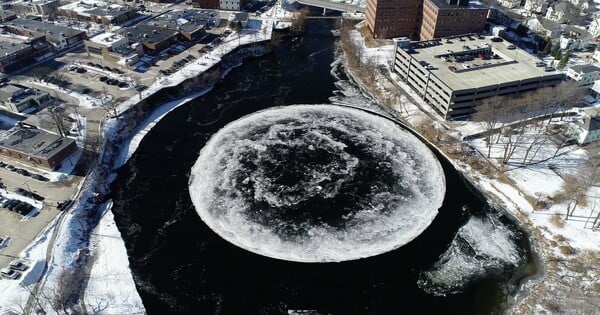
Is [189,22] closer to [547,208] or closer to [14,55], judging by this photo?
[14,55]

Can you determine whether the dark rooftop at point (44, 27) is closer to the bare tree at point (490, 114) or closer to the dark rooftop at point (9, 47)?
the dark rooftop at point (9, 47)

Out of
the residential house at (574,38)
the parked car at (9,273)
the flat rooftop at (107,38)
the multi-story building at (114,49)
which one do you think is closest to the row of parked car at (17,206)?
the parked car at (9,273)

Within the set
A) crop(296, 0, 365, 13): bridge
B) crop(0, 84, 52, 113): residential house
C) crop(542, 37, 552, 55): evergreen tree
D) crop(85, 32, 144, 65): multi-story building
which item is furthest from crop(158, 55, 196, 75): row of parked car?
crop(542, 37, 552, 55): evergreen tree

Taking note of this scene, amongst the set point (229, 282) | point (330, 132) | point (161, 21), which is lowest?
point (229, 282)

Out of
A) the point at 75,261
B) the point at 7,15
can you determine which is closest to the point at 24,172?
the point at 75,261

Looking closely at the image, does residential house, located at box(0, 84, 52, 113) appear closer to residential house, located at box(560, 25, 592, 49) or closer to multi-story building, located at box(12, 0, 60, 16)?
multi-story building, located at box(12, 0, 60, 16)

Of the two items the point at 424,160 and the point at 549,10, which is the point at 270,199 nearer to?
the point at 424,160

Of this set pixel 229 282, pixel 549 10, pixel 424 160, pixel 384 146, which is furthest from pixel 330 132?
pixel 549 10
